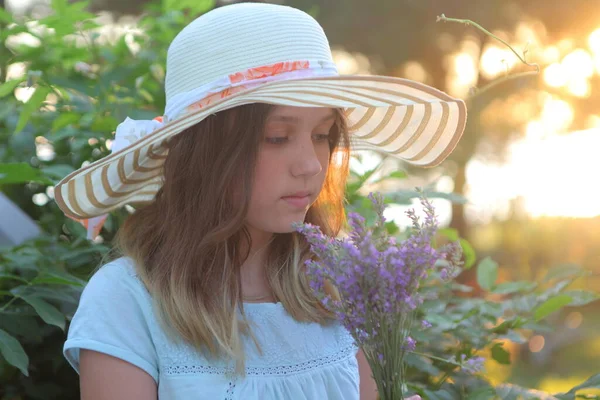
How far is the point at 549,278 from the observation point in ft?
7.07

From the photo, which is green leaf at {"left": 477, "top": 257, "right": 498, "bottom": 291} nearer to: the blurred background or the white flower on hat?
the white flower on hat

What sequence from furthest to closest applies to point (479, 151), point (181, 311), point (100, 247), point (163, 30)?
point (479, 151), point (163, 30), point (100, 247), point (181, 311)

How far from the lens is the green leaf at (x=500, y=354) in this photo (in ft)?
6.76

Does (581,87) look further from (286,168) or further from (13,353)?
(13,353)

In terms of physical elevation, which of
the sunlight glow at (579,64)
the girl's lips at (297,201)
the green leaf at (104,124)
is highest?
the sunlight glow at (579,64)

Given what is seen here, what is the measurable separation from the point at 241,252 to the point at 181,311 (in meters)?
0.27

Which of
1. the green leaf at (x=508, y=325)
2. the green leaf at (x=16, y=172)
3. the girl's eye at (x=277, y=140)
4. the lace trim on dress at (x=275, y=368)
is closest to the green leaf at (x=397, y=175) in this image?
the green leaf at (x=508, y=325)

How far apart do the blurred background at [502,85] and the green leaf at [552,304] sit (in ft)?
9.35

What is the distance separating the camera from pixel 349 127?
1.96 metres

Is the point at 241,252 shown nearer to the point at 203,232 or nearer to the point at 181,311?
the point at 203,232

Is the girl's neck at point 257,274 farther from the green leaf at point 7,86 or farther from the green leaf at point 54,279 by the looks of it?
the green leaf at point 7,86

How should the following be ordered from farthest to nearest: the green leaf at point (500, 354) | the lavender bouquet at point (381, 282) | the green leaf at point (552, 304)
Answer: the green leaf at point (500, 354) < the green leaf at point (552, 304) < the lavender bouquet at point (381, 282)

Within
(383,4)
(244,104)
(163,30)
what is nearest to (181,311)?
(244,104)

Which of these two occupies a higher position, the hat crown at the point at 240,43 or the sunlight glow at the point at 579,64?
the sunlight glow at the point at 579,64
